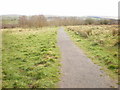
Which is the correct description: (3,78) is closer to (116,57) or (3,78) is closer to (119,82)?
(119,82)

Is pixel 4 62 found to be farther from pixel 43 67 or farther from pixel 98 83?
pixel 98 83

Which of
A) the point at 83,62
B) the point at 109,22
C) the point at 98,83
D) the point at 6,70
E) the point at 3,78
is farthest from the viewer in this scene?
the point at 109,22

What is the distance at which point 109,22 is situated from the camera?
67.8 m

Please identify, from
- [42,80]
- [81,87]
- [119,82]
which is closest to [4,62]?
[42,80]

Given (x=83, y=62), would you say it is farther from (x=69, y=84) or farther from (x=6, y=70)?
(x=6, y=70)

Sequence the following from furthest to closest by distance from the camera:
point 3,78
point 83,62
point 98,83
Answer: point 83,62 → point 3,78 → point 98,83

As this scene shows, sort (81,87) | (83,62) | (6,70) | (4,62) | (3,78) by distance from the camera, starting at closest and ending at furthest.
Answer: (81,87) → (3,78) → (6,70) → (83,62) → (4,62)

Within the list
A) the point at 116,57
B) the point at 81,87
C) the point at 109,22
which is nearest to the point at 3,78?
the point at 81,87

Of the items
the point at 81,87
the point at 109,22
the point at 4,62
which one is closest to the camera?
the point at 81,87

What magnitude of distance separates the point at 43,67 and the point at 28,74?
1041 millimetres

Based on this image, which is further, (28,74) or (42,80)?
(28,74)

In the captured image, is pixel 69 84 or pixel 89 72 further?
pixel 89 72

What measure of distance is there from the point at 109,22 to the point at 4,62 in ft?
211

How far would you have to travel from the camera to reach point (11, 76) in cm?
714
